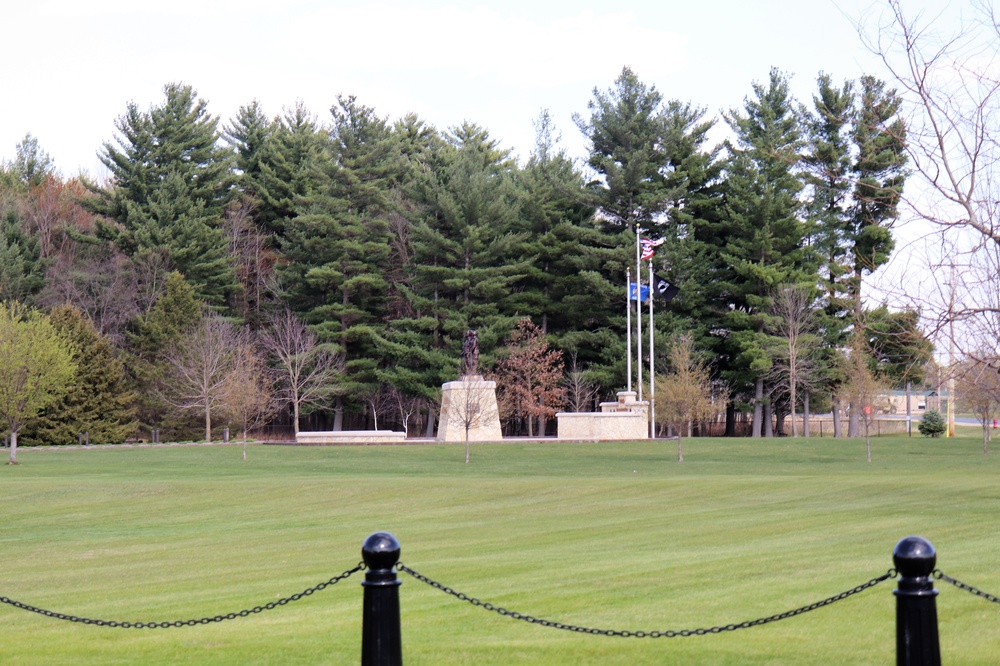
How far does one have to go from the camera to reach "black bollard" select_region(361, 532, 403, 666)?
224 inches

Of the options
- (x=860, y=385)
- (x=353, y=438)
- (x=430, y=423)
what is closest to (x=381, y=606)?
(x=860, y=385)

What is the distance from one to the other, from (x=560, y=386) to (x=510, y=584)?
2101 inches

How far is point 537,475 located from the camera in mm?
33031

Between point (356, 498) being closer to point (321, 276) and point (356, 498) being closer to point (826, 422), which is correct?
point (321, 276)

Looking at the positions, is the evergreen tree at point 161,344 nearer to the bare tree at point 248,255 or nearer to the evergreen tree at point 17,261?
the bare tree at point 248,255

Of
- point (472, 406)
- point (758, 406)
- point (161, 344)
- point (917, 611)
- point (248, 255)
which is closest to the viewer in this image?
point (917, 611)

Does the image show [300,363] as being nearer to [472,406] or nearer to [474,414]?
[474,414]

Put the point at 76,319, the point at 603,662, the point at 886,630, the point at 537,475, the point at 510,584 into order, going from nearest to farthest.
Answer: the point at 603,662
the point at 886,630
the point at 510,584
the point at 537,475
the point at 76,319

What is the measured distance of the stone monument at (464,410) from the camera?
154ft

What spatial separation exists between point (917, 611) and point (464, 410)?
136ft

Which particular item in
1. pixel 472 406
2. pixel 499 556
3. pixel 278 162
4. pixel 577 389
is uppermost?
pixel 278 162

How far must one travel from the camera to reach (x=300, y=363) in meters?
62.2

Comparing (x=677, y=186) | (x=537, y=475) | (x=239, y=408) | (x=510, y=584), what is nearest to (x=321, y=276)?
(x=239, y=408)

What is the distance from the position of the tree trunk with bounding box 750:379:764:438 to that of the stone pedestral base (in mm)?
18585
